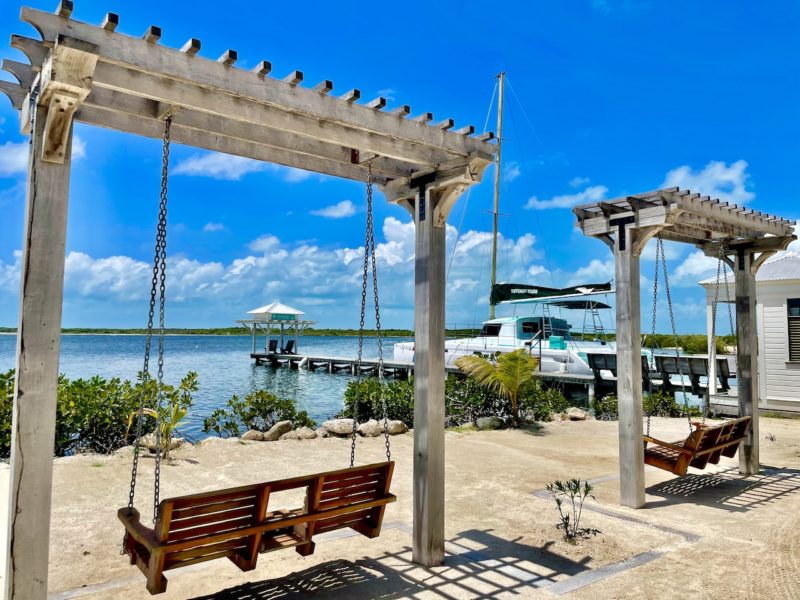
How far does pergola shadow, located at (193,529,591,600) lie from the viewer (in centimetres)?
427

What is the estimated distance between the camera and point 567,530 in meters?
5.47

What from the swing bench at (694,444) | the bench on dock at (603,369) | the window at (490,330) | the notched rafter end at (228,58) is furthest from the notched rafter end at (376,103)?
the window at (490,330)

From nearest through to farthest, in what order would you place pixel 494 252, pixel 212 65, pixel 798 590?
1. pixel 212 65
2. pixel 798 590
3. pixel 494 252

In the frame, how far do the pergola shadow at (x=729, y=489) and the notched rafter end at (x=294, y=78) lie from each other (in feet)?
19.7

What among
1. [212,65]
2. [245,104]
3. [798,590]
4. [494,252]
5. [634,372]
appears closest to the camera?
[212,65]

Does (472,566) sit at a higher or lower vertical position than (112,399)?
lower

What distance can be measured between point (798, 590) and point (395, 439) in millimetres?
7338

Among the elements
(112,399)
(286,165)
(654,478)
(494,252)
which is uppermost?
(494,252)

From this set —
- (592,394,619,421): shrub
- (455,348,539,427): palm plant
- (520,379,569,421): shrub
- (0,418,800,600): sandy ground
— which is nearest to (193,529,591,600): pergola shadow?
(0,418,800,600): sandy ground

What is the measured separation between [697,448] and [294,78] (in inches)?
244

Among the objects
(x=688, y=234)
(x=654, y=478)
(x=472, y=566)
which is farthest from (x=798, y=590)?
(x=688, y=234)

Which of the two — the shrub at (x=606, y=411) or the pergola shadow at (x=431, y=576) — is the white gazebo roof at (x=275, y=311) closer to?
the shrub at (x=606, y=411)

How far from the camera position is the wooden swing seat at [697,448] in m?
6.87

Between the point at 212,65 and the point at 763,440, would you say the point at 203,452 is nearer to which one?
the point at 212,65
